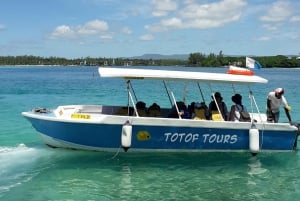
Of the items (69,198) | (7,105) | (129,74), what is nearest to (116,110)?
(129,74)

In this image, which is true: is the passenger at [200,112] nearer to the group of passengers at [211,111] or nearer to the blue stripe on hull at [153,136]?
the group of passengers at [211,111]

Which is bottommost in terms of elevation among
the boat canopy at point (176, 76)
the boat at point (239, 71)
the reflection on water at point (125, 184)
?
the reflection on water at point (125, 184)

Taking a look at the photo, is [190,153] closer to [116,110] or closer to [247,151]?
[247,151]

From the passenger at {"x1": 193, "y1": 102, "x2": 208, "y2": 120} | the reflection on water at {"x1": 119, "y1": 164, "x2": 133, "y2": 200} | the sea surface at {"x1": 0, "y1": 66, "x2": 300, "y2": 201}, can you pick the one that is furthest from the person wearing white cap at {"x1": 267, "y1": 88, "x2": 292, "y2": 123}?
the reflection on water at {"x1": 119, "y1": 164, "x2": 133, "y2": 200}

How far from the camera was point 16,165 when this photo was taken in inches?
429

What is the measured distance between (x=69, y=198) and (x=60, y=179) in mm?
1300

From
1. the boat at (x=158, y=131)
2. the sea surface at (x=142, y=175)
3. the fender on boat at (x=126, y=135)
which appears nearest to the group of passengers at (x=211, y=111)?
the boat at (x=158, y=131)

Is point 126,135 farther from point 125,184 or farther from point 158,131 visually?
point 125,184

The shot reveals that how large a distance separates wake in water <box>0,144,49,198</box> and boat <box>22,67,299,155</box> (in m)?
0.74

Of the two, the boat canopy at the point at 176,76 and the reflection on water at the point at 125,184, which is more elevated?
the boat canopy at the point at 176,76

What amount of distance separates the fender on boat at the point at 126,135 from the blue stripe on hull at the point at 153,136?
0.54 feet

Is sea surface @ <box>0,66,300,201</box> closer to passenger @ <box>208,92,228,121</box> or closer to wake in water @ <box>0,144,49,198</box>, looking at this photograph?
wake in water @ <box>0,144,49,198</box>

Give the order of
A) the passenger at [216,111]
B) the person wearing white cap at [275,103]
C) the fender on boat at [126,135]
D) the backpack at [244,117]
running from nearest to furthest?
1. the fender on boat at [126,135]
2. the passenger at [216,111]
3. the backpack at [244,117]
4. the person wearing white cap at [275,103]

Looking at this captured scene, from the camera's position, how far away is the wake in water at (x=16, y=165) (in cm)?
969
